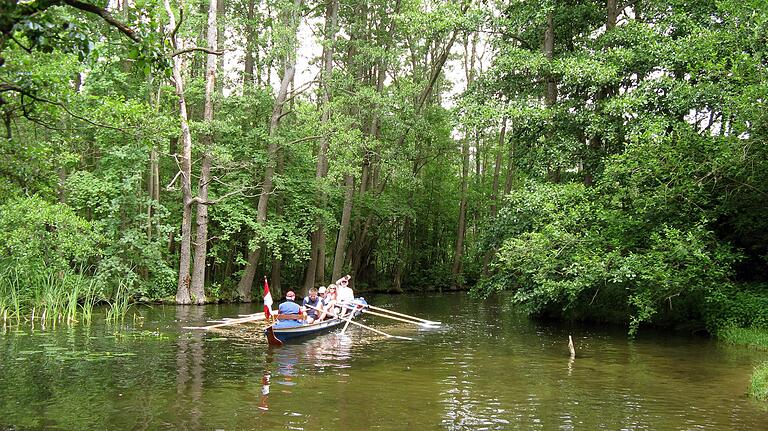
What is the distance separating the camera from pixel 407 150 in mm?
29578

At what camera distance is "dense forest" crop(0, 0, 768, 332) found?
48.0ft

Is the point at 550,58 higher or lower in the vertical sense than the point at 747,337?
higher

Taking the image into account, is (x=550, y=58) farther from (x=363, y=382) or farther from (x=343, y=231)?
(x=363, y=382)

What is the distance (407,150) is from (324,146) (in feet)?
13.9

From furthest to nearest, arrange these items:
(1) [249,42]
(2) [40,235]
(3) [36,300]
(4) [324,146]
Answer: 1. (1) [249,42]
2. (4) [324,146]
3. (2) [40,235]
4. (3) [36,300]

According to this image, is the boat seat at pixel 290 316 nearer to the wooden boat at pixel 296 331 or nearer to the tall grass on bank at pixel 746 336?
the wooden boat at pixel 296 331

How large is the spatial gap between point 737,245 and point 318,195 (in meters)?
17.0

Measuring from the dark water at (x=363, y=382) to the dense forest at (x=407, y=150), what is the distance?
8.01 ft

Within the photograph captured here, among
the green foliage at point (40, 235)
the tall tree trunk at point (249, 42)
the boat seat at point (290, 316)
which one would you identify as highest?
the tall tree trunk at point (249, 42)

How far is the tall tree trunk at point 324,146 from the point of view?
26672 mm

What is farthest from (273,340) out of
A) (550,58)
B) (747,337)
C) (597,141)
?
(550,58)

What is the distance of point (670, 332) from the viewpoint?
18219 mm

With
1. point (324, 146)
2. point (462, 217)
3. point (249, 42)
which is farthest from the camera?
point (462, 217)

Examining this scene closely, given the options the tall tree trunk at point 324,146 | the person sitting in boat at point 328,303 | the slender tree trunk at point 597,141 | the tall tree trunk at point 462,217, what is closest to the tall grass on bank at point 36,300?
the person sitting in boat at point 328,303
